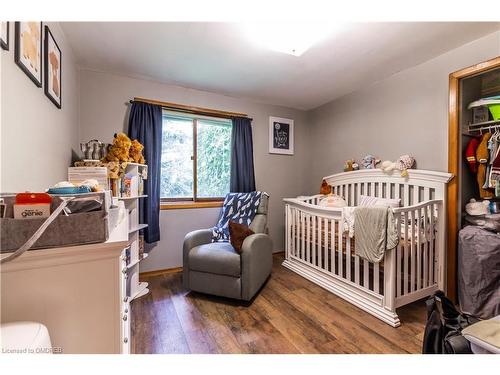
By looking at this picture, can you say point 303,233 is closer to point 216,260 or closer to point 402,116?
point 216,260

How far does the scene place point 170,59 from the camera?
206 cm

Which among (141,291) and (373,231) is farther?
(141,291)

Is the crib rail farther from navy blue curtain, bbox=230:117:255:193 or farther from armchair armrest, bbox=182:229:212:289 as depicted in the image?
armchair armrest, bbox=182:229:212:289

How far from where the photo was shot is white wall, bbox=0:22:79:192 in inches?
36.2

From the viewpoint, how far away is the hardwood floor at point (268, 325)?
1429 millimetres

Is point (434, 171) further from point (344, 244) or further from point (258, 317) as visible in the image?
point (258, 317)

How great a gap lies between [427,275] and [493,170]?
1.00m

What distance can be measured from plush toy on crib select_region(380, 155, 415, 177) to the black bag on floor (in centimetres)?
147

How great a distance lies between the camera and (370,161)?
8.59 ft

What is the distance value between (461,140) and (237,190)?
2.31 meters

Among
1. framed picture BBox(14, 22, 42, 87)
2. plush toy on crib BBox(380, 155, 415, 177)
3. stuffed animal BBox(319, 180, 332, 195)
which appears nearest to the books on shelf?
framed picture BBox(14, 22, 42, 87)

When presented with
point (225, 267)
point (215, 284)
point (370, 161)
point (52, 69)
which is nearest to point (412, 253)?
point (370, 161)
